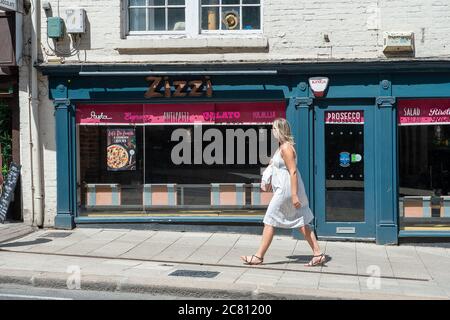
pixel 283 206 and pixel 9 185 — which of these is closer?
pixel 283 206

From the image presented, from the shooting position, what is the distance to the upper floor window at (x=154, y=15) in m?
11.3

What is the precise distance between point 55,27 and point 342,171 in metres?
5.21

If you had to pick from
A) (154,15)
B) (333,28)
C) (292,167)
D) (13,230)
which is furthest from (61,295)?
(333,28)

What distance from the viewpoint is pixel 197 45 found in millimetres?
10852

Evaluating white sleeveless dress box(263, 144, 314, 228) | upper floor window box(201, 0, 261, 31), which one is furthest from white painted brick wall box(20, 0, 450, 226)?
white sleeveless dress box(263, 144, 314, 228)

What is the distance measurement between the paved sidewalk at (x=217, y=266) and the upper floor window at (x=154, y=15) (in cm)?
346

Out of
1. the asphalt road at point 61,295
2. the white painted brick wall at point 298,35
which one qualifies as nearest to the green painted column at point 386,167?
the white painted brick wall at point 298,35

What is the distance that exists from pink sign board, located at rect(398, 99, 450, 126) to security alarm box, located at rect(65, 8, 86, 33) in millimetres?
5290

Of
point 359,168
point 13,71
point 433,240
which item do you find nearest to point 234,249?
point 359,168

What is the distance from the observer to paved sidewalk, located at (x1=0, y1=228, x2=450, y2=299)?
7371 mm

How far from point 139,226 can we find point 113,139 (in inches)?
60.8

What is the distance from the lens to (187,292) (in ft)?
23.9

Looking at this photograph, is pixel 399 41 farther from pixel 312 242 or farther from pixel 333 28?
pixel 312 242
